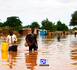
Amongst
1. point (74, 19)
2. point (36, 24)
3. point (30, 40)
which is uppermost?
point (36, 24)

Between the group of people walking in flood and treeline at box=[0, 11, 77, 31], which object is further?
treeline at box=[0, 11, 77, 31]

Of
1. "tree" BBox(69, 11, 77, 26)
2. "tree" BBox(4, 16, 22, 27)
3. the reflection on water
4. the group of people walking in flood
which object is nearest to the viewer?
the reflection on water

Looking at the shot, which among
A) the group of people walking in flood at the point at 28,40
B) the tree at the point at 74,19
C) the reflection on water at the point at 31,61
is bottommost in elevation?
the reflection on water at the point at 31,61

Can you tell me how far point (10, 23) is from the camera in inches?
4596

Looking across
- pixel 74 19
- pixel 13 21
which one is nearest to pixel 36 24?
pixel 13 21

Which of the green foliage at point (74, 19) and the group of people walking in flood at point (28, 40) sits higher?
the green foliage at point (74, 19)

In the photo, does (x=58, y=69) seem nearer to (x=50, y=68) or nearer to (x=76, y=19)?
(x=50, y=68)

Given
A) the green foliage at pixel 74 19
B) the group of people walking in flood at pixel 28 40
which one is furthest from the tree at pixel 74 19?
the group of people walking in flood at pixel 28 40

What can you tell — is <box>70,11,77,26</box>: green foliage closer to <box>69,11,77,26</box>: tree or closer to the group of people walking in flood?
<box>69,11,77,26</box>: tree

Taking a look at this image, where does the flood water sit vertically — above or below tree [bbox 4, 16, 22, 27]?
below

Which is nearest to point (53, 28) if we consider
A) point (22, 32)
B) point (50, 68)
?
point (22, 32)

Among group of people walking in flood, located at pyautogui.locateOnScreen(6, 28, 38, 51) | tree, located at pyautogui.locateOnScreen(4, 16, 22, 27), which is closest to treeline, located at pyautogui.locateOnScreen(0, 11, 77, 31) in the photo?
tree, located at pyautogui.locateOnScreen(4, 16, 22, 27)

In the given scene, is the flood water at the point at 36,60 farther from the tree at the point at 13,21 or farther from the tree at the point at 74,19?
the tree at the point at 13,21

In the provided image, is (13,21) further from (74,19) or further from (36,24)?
(74,19)
